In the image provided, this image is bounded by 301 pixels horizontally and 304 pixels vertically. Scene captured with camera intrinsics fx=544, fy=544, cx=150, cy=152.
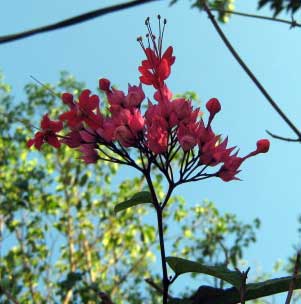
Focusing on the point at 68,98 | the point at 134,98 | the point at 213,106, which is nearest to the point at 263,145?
the point at 213,106

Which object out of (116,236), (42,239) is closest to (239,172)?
(42,239)

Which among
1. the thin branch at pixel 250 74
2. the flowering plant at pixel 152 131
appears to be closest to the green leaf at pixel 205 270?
the flowering plant at pixel 152 131

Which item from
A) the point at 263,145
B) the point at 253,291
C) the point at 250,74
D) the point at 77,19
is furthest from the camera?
the point at 263,145

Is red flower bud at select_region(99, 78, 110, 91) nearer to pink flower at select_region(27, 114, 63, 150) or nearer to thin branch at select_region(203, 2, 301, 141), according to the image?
pink flower at select_region(27, 114, 63, 150)

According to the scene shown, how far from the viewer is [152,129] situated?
2.61 ft

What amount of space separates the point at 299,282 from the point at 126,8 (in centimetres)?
49

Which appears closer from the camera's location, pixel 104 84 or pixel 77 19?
pixel 77 19

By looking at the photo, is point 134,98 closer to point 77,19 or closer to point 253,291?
point 253,291

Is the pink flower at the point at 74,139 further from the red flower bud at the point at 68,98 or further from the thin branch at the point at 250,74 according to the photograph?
the thin branch at the point at 250,74

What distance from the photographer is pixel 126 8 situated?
0.34 m

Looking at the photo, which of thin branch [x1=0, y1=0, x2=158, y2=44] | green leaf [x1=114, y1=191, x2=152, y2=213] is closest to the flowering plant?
green leaf [x1=114, y1=191, x2=152, y2=213]

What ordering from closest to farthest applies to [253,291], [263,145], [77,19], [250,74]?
[77,19] < [250,74] < [253,291] < [263,145]

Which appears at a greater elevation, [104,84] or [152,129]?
[104,84]

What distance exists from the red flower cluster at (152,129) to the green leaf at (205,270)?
0.39 ft
